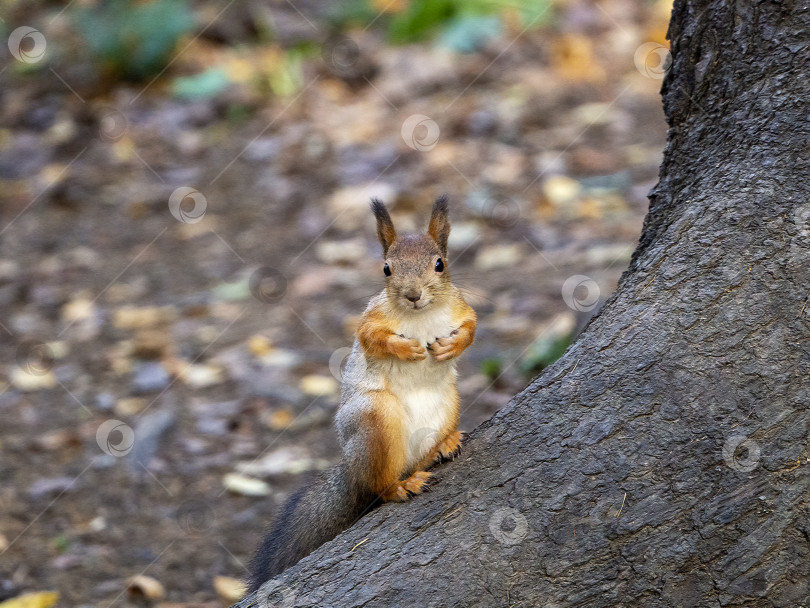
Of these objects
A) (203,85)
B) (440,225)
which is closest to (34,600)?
(440,225)

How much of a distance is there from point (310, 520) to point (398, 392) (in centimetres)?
45

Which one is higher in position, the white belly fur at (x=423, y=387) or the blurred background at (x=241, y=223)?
the blurred background at (x=241, y=223)

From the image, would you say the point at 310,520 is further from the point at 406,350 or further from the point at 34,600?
the point at 34,600

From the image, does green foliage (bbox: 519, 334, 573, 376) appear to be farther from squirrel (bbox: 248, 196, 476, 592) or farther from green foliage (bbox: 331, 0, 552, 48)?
green foliage (bbox: 331, 0, 552, 48)

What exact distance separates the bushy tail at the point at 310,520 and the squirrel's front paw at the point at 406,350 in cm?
33

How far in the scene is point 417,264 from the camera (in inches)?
90.7

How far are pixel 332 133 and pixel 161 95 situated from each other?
175cm

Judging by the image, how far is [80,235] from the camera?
611 cm

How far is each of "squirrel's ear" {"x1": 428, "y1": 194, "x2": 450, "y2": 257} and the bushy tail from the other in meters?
0.66

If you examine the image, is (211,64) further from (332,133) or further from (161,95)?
(332,133)

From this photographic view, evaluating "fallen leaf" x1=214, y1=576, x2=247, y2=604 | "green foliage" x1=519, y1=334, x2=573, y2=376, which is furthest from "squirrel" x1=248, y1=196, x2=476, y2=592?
"green foliage" x1=519, y1=334, x2=573, y2=376

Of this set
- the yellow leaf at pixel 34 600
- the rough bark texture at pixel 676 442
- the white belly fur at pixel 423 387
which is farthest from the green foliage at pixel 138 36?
the rough bark texture at pixel 676 442

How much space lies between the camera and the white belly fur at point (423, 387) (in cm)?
223

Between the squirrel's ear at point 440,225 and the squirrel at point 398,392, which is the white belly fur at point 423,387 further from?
the squirrel's ear at point 440,225
